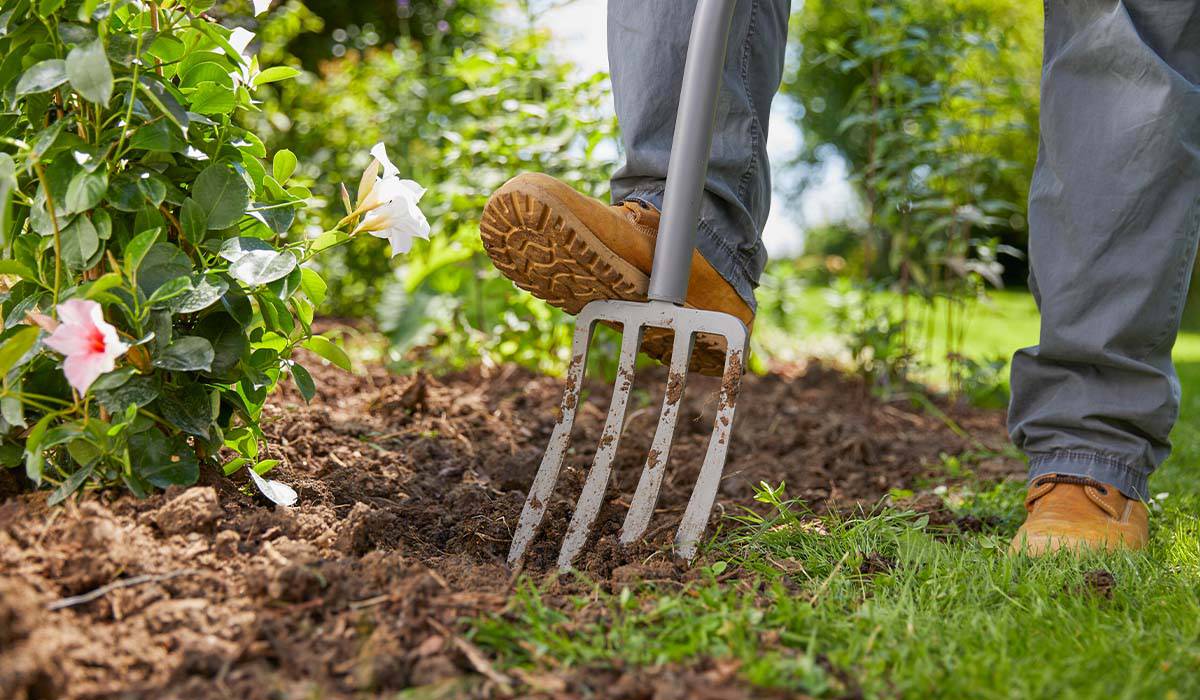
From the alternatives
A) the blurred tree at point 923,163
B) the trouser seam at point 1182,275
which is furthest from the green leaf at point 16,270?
the blurred tree at point 923,163

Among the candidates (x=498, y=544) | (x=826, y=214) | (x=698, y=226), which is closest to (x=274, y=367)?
(x=498, y=544)

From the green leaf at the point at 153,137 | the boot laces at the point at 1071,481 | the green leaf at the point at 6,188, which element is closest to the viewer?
the green leaf at the point at 6,188

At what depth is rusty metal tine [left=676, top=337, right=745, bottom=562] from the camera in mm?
1385

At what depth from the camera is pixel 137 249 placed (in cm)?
113

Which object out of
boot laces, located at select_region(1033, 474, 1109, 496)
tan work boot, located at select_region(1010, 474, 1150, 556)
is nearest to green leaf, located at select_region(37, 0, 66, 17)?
tan work boot, located at select_region(1010, 474, 1150, 556)

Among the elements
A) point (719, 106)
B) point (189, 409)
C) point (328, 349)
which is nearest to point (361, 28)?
point (719, 106)

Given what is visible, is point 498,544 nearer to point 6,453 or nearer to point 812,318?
point 6,453

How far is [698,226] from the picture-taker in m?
1.59

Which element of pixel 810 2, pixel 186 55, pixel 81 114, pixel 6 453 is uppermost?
pixel 810 2

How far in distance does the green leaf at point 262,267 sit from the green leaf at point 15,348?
238 millimetres

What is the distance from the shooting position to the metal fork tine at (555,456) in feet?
4.80

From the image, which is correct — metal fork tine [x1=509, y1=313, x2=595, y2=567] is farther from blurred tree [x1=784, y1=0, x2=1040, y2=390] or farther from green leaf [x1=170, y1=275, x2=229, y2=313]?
blurred tree [x1=784, y1=0, x2=1040, y2=390]

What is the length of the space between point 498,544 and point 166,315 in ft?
1.99

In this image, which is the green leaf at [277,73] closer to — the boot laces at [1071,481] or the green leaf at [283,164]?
the green leaf at [283,164]
